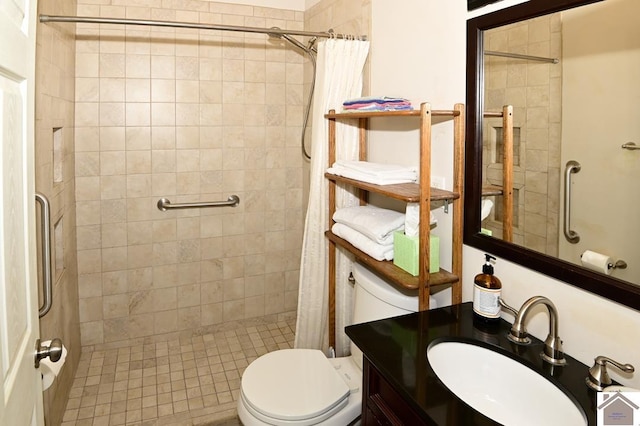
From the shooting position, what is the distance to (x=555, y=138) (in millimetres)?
1272

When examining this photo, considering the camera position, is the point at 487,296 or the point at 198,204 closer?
the point at 487,296

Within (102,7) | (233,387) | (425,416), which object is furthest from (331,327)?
(102,7)

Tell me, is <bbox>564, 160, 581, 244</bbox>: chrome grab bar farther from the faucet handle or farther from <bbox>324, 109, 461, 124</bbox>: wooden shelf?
<bbox>324, 109, 461, 124</bbox>: wooden shelf

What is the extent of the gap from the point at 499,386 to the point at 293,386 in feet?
2.58

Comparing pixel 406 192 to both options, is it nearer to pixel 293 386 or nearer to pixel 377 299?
pixel 377 299

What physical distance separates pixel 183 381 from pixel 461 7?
234 cm

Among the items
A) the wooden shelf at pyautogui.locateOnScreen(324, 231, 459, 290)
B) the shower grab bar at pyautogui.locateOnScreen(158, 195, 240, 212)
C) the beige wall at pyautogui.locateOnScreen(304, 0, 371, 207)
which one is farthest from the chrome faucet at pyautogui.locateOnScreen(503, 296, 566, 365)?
the shower grab bar at pyautogui.locateOnScreen(158, 195, 240, 212)

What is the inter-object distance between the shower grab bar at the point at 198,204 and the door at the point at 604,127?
7.28 feet

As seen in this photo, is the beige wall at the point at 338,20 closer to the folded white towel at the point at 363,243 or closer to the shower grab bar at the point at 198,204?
the shower grab bar at the point at 198,204

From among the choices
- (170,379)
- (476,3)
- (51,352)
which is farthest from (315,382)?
(476,3)

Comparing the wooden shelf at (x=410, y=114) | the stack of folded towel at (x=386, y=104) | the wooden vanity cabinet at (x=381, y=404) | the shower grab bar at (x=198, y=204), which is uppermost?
the stack of folded towel at (x=386, y=104)

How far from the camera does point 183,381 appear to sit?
8.40 ft

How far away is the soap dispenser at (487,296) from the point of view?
1.38 meters

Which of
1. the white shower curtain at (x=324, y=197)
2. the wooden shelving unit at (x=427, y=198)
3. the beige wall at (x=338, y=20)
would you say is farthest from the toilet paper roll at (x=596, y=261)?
the beige wall at (x=338, y=20)
